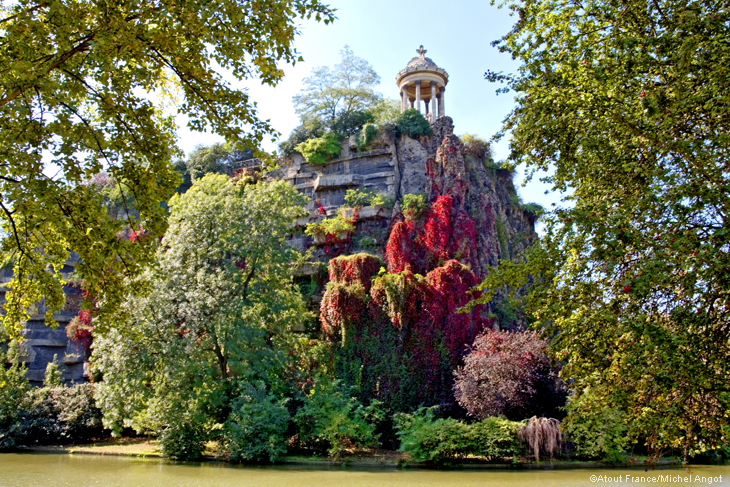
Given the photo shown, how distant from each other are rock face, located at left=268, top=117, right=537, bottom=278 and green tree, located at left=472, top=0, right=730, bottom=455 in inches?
586

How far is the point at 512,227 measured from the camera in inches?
1082

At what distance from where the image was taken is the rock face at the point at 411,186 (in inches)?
957

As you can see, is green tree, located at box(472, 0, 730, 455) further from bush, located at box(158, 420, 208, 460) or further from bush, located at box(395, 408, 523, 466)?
bush, located at box(158, 420, 208, 460)

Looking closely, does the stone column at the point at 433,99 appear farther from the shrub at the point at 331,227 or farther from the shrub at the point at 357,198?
the shrub at the point at 331,227

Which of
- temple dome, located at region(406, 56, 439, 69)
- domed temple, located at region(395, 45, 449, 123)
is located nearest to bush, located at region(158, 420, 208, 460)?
domed temple, located at region(395, 45, 449, 123)

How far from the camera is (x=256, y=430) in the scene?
16.5 metres

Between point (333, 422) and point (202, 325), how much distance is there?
17.2ft

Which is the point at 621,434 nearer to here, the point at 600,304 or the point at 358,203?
the point at 600,304

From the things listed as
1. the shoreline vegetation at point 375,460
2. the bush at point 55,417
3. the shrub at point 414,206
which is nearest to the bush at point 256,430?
the shoreline vegetation at point 375,460

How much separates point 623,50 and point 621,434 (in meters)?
12.8

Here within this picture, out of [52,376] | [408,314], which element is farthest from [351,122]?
[52,376]

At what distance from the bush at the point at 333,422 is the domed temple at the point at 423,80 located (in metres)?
18.1

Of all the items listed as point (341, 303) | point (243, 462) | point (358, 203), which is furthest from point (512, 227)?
point (243, 462)

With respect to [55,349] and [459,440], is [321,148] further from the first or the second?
[459,440]
